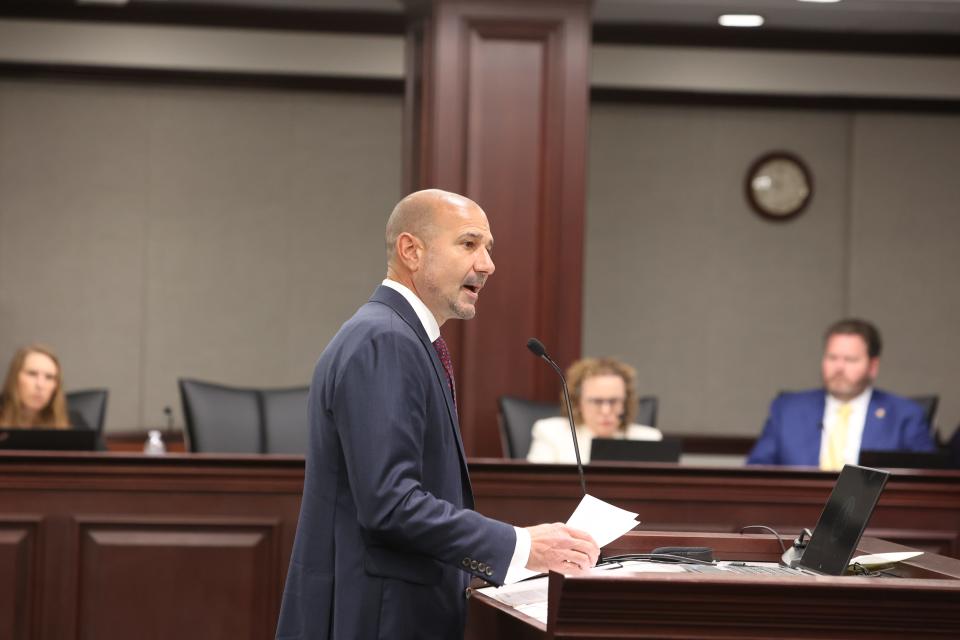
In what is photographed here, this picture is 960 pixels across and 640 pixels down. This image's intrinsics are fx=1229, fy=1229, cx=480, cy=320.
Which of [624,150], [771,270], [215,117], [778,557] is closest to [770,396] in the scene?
[771,270]

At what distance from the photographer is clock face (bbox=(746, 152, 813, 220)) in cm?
699

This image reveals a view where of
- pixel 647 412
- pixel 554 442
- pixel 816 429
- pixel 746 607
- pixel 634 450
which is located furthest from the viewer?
pixel 647 412

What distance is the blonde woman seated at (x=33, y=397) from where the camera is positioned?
200 inches

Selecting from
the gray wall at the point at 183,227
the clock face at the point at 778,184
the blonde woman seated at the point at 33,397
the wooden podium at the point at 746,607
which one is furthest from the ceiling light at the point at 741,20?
the wooden podium at the point at 746,607

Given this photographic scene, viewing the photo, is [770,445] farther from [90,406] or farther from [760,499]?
[90,406]

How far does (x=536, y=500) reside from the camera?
141 inches

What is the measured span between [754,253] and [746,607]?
18.3 feet

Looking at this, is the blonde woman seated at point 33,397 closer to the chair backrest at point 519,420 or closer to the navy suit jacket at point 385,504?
the chair backrest at point 519,420

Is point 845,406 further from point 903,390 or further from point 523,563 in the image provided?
point 523,563

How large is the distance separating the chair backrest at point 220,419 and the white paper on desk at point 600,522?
284cm

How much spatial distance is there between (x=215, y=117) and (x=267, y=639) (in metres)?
3.96

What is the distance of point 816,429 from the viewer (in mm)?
5035

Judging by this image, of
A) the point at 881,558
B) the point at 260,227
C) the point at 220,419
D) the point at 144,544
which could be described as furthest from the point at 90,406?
the point at 881,558

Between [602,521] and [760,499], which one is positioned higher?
[602,521]
